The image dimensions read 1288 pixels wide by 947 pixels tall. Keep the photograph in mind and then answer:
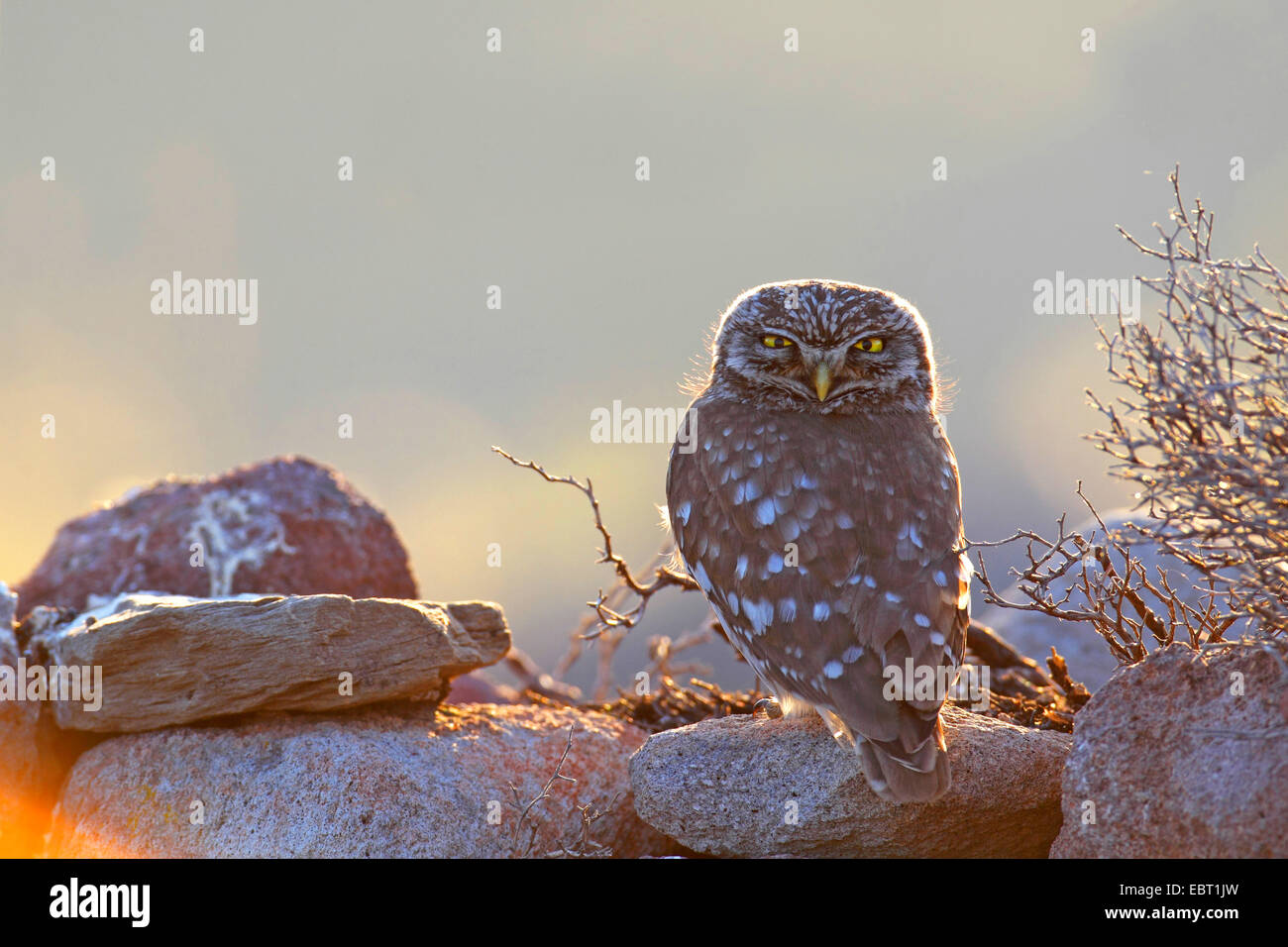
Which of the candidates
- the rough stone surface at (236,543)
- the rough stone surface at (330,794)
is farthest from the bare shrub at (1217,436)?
the rough stone surface at (236,543)

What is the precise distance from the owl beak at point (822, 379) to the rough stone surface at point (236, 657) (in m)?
2.35

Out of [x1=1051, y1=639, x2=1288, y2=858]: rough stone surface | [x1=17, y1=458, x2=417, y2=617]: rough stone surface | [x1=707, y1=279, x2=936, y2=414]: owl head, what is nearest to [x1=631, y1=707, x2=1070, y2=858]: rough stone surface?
[x1=1051, y1=639, x2=1288, y2=858]: rough stone surface

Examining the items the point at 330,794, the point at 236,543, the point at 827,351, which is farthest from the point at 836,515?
the point at 236,543

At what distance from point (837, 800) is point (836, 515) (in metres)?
1.22

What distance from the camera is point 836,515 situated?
4.82m

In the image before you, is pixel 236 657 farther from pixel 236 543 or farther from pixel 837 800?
pixel 837 800

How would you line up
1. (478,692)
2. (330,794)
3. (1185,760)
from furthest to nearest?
(478,692)
(330,794)
(1185,760)

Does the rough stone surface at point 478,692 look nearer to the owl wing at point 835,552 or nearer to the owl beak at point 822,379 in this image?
the owl wing at point 835,552

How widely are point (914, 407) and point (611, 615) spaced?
200 centimetres

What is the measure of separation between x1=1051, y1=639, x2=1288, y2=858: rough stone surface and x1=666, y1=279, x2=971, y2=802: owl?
1.80ft
